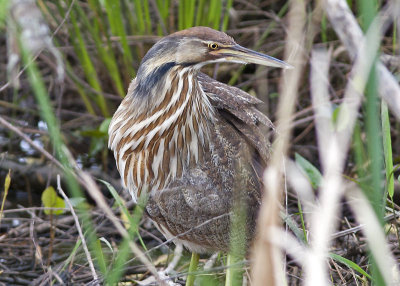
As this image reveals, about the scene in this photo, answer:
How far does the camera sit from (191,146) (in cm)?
230

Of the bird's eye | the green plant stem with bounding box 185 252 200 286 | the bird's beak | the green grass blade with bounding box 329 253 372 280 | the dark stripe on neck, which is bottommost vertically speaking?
the green plant stem with bounding box 185 252 200 286

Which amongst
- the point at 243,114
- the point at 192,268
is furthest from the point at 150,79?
the point at 192,268

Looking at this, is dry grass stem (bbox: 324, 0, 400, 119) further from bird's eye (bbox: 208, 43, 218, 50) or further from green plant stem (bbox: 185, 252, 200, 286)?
green plant stem (bbox: 185, 252, 200, 286)

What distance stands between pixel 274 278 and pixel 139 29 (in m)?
2.55

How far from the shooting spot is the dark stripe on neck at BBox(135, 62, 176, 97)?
7.06 ft

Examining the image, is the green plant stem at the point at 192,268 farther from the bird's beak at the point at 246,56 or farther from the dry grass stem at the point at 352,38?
the dry grass stem at the point at 352,38

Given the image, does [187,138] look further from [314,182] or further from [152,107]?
[314,182]

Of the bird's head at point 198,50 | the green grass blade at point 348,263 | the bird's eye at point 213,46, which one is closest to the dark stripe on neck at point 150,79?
the bird's head at point 198,50

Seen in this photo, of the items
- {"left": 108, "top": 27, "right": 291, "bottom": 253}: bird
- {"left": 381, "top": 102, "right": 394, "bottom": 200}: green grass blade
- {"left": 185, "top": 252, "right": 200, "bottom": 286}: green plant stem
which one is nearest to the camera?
{"left": 381, "top": 102, "right": 394, "bottom": 200}: green grass blade

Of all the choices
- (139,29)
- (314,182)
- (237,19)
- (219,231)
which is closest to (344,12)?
(219,231)

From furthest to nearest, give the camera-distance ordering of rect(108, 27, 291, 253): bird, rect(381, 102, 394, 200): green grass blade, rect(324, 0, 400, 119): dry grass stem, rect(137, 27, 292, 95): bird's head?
rect(108, 27, 291, 253): bird → rect(137, 27, 292, 95): bird's head → rect(381, 102, 394, 200): green grass blade → rect(324, 0, 400, 119): dry grass stem

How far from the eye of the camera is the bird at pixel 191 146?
2195mm

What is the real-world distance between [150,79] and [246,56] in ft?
1.22

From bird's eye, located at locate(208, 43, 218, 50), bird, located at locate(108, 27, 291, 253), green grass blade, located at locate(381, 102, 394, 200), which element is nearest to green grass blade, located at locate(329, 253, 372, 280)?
green grass blade, located at locate(381, 102, 394, 200)
